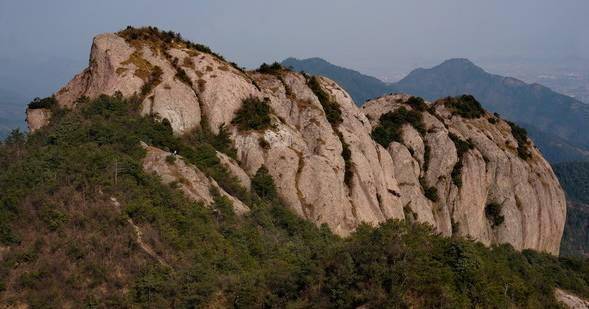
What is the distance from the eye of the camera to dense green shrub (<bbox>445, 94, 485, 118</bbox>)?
78.2 metres

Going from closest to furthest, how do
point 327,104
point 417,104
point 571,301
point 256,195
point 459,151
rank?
point 571,301, point 256,195, point 327,104, point 459,151, point 417,104

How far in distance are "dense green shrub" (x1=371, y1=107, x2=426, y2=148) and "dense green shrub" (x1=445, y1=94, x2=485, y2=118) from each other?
945cm

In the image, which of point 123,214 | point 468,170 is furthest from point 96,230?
point 468,170

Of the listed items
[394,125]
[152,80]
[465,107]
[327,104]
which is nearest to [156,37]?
[152,80]

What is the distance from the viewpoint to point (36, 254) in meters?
29.4

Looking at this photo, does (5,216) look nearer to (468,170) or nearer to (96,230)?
(96,230)

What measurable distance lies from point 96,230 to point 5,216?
18.6 feet

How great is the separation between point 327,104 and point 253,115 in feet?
42.9

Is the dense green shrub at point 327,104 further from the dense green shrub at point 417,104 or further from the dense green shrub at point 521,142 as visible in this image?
the dense green shrub at point 521,142

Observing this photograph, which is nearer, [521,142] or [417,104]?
[417,104]

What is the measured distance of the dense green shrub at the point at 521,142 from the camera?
74.3 metres

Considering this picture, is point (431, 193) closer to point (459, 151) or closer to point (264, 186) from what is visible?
point (459, 151)

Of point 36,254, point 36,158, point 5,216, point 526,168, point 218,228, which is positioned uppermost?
point 36,158

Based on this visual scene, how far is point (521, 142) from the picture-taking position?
253 ft
